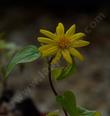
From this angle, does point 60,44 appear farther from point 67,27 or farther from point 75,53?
point 67,27

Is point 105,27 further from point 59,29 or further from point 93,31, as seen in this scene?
point 59,29

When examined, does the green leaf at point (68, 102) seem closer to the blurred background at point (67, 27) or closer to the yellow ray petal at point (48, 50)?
the yellow ray petal at point (48, 50)

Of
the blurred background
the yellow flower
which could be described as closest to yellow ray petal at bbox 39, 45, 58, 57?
the yellow flower

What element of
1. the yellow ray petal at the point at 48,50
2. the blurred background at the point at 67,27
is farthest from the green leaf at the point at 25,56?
the blurred background at the point at 67,27

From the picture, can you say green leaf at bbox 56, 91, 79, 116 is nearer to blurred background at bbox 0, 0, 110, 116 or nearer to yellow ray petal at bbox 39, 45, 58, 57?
yellow ray petal at bbox 39, 45, 58, 57

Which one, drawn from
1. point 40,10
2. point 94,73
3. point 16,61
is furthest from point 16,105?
point 40,10
